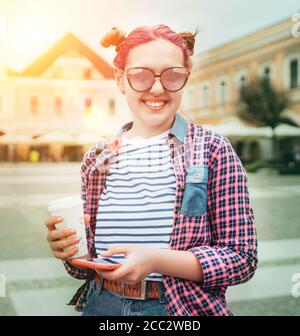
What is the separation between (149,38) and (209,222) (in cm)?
54

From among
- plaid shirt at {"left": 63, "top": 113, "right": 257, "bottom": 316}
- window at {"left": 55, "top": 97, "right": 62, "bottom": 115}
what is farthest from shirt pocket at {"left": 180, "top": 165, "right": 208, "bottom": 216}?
window at {"left": 55, "top": 97, "right": 62, "bottom": 115}

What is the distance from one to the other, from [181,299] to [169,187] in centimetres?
30

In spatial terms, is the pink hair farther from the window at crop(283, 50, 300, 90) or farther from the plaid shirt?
the window at crop(283, 50, 300, 90)

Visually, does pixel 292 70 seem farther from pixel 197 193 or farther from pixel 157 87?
pixel 197 193

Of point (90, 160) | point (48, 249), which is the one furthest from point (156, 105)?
point (48, 249)

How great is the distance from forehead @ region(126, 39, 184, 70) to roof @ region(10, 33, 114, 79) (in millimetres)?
454

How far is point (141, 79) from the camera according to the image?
1.43 meters

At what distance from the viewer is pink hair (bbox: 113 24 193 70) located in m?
1.40

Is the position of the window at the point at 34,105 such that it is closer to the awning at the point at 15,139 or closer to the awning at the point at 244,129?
the awning at the point at 15,139

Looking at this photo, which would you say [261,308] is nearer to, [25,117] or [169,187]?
[169,187]

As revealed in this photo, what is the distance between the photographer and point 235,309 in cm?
210

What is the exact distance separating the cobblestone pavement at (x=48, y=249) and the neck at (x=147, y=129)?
0.49m
